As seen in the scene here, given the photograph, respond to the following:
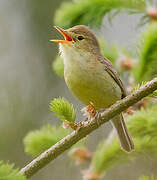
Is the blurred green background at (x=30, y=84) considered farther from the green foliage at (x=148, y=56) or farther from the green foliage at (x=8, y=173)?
the green foliage at (x=8, y=173)

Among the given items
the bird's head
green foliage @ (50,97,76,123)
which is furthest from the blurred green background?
green foliage @ (50,97,76,123)

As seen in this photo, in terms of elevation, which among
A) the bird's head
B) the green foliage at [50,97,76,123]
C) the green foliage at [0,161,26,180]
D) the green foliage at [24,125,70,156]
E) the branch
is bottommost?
the green foliage at [24,125,70,156]

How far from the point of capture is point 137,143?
7.68ft

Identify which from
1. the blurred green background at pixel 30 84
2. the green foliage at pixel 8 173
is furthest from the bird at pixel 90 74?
the blurred green background at pixel 30 84

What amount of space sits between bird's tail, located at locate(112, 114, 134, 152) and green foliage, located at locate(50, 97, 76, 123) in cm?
70

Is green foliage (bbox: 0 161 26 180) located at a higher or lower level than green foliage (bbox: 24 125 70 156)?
higher

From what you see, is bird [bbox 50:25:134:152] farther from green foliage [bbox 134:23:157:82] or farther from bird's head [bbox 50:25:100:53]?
green foliage [bbox 134:23:157:82]

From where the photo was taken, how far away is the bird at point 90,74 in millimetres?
2348

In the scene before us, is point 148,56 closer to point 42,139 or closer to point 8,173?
point 42,139

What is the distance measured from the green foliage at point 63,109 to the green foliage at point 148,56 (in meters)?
0.90

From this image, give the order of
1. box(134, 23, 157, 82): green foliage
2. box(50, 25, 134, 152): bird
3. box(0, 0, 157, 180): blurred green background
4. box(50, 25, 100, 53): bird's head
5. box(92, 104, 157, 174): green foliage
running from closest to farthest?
box(92, 104, 157, 174): green foliage
box(134, 23, 157, 82): green foliage
box(50, 25, 134, 152): bird
box(50, 25, 100, 53): bird's head
box(0, 0, 157, 180): blurred green background

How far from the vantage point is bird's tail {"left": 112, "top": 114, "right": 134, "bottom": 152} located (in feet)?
7.20

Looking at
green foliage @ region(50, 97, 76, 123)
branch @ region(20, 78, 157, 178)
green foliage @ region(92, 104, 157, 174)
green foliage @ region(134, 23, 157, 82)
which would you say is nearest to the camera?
branch @ region(20, 78, 157, 178)

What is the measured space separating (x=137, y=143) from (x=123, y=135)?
0.27 meters
